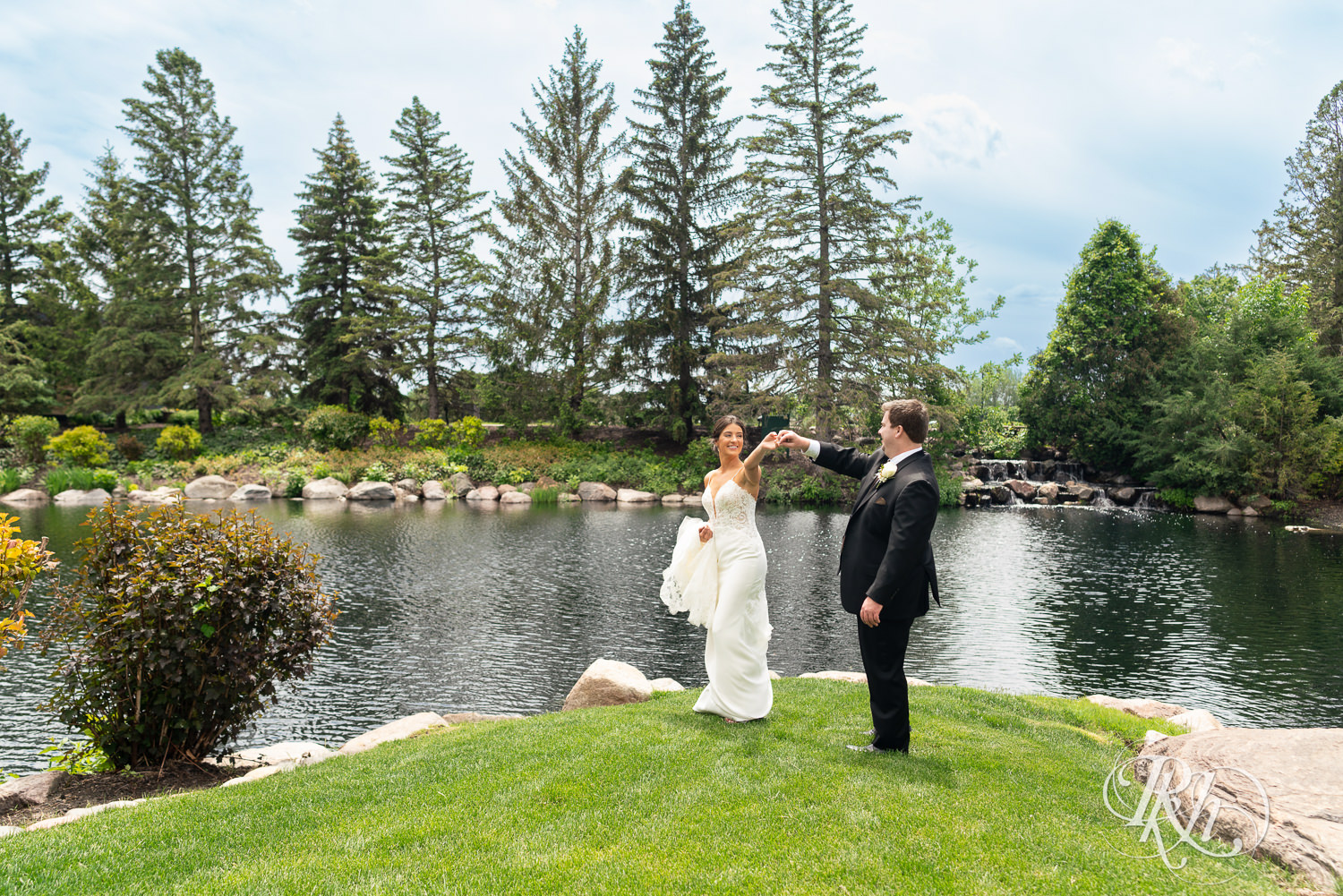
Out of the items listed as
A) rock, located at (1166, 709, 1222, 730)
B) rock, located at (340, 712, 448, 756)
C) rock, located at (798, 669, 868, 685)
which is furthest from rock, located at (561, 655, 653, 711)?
rock, located at (1166, 709, 1222, 730)

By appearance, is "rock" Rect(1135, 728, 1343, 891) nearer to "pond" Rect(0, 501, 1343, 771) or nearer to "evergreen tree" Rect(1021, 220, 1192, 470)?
"pond" Rect(0, 501, 1343, 771)

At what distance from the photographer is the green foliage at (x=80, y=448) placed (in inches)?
1170

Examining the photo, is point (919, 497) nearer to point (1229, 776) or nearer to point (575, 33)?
point (1229, 776)

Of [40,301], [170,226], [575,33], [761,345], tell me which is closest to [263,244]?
[170,226]

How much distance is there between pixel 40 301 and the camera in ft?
127

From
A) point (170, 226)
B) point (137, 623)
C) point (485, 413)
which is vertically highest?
point (170, 226)

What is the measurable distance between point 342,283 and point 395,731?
35175 millimetres

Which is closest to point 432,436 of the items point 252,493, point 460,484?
point 460,484

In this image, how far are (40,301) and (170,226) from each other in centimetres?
1148

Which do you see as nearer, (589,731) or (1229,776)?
(1229,776)

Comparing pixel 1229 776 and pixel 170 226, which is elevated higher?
pixel 170 226

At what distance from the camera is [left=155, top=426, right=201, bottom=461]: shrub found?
3206cm

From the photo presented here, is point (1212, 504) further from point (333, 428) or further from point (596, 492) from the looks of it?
point (333, 428)

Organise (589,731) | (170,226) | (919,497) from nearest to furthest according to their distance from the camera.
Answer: (919,497)
(589,731)
(170,226)
